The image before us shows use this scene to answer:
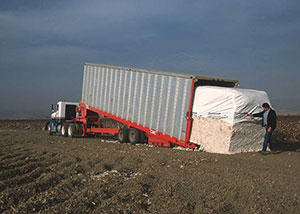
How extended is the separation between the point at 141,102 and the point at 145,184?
9228mm

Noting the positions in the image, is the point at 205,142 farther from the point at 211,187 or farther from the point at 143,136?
the point at 211,187

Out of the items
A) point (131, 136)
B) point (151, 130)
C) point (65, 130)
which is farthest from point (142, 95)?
point (65, 130)

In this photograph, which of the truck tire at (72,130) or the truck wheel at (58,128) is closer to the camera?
the truck tire at (72,130)

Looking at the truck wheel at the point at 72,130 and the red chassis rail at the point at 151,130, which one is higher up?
the red chassis rail at the point at 151,130

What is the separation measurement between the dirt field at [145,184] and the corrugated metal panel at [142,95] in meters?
3.73

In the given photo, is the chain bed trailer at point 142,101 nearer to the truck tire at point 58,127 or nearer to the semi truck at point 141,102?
the semi truck at point 141,102

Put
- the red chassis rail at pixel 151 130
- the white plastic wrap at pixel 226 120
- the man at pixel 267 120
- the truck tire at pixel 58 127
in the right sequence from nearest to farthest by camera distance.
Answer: the man at pixel 267 120, the white plastic wrap at pixel 226 120, the red chassis rail at pixel 151 130, the truck tire at pixel 58 127

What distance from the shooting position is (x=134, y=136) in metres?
16.5

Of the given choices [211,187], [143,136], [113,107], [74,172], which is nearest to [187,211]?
[211,187]

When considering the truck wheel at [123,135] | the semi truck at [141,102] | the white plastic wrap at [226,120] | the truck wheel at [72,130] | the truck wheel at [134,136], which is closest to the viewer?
the white plastic wrap at [226,120]

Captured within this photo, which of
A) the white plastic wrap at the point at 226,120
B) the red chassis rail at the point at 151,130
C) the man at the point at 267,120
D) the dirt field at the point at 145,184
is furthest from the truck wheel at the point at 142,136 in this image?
the man at the point at 267,120

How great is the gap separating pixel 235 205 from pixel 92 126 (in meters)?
15.7

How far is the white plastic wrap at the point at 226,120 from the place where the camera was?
12.6 m

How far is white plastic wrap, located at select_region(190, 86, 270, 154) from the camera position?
41.4ft
